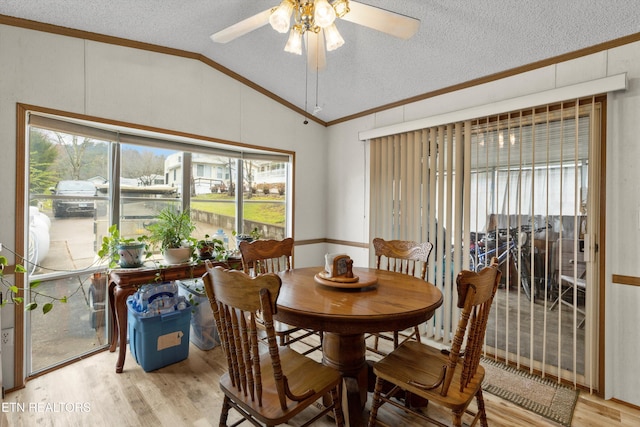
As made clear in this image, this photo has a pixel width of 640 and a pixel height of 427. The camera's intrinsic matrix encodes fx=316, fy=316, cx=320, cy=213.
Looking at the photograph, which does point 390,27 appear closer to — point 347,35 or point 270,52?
point 347,35

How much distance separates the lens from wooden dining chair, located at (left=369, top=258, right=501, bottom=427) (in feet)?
4.39

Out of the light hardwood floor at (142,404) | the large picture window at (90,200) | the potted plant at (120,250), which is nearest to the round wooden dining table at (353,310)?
the light hardwood floor at (142,404)

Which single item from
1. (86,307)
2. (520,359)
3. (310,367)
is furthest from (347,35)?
(86,307)

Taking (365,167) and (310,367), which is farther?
(365,167)

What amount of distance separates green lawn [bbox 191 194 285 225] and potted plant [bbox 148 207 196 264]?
51 centimetres

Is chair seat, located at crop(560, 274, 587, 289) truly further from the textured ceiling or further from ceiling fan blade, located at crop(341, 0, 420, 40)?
ceiling fan blade, located at crop(341, 0, 420, 40)

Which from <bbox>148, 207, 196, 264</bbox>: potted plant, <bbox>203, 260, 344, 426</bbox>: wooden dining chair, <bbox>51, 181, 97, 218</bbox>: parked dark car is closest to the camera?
<bbox>203, 260, 344, 426</bbox>: wooden dining chair

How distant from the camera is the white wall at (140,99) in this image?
2145 millimetres

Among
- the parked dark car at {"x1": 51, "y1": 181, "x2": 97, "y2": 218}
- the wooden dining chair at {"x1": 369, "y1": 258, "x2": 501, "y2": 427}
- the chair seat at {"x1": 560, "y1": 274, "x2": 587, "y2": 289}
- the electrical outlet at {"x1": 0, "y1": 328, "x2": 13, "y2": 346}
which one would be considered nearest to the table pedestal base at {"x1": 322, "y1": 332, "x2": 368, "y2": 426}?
the wooden dining chair at {"x1": 369, "y1": 258, "x2": 501, "y2": 427}

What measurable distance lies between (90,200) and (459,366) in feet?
10.0

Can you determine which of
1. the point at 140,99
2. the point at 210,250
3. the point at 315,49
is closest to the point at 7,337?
the point at 210,250

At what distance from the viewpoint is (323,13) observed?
1.54 metres

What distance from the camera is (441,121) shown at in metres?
2.90

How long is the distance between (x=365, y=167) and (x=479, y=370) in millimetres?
2511
